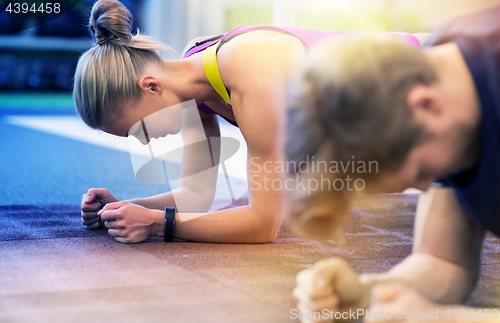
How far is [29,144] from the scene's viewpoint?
3211 mm

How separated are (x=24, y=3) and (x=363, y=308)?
615 cm

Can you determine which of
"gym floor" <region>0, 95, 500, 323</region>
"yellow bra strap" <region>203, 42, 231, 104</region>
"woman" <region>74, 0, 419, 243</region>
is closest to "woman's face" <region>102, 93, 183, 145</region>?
"woman" <region>74, 0, 419, 243</region>

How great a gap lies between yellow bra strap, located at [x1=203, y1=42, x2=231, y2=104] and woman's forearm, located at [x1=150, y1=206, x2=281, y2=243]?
0.29 m

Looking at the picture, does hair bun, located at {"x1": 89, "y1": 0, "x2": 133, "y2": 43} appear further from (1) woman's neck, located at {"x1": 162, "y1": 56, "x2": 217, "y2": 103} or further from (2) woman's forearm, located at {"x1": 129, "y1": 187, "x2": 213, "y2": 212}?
(2) woman's forearm, located at {"x1": 129, "y1": 187, "x2": 213, "y2": 212}

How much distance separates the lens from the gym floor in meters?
0.74

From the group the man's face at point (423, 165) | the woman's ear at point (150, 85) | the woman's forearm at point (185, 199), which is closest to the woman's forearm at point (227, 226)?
the woman's forearm at point (185, 199)

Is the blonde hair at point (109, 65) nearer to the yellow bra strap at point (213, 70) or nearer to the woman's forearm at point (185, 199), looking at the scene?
the yellow bra strap at point (213, 70)

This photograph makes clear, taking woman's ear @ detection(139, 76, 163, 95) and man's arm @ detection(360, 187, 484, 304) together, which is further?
woman's ear @ detection(139, 76, 163, 95)

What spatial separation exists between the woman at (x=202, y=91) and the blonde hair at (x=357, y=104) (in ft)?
1.78

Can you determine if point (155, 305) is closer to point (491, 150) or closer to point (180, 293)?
point (180, 293)

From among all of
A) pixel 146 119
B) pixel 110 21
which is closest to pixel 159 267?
pixel 146 119

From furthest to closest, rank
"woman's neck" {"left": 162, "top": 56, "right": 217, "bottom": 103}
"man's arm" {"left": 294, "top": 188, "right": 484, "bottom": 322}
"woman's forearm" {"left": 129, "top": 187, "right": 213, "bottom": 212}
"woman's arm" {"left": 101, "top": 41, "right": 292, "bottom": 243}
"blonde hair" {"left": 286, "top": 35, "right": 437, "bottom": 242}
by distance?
"woman's forearm" {"left": 129, "top": 187, "right": 213, "bottom": 212}
"woman's neck" {"left": 162, "top": 56, "right": 217, "bottom": 103}
"woman's arm" {"left": 101, "top": 41, "right": 292, "bottom": 243}
"man's arm" {"left": 294, "top": 188, "right": 484, "bottom": 322}
"blonde hair" {"left": 286, "top": 35, "right": 437, "bottom": 242}

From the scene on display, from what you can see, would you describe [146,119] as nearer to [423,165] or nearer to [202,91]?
[202,91]

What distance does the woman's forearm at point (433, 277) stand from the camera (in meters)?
0.64
